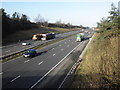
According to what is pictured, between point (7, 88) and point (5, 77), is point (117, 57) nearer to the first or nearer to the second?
point (7, 88)

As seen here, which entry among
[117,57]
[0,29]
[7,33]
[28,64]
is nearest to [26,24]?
[7,33]

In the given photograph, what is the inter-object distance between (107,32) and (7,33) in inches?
1832

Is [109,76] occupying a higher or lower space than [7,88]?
higher

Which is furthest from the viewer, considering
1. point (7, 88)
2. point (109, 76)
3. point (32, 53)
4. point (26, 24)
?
point (26, 24)

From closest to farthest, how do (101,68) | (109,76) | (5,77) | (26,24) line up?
(109,76), (101,68), (5,77), (26,24)

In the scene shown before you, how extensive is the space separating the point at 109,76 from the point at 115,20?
1484 centimetres

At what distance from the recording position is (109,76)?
13695mm

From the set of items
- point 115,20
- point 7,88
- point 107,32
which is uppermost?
point 115,20

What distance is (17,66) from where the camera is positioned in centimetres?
2591

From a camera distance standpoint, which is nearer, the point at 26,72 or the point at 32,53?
→ the point at 26,72

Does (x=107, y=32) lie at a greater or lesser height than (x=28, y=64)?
greater

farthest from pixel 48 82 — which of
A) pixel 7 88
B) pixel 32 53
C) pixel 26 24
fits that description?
pixel 26 24

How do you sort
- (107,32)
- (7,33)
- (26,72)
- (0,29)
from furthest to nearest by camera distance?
(7,33) < (0,29) < (107,32) < (26,72)

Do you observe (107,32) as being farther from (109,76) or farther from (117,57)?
(109,76)
